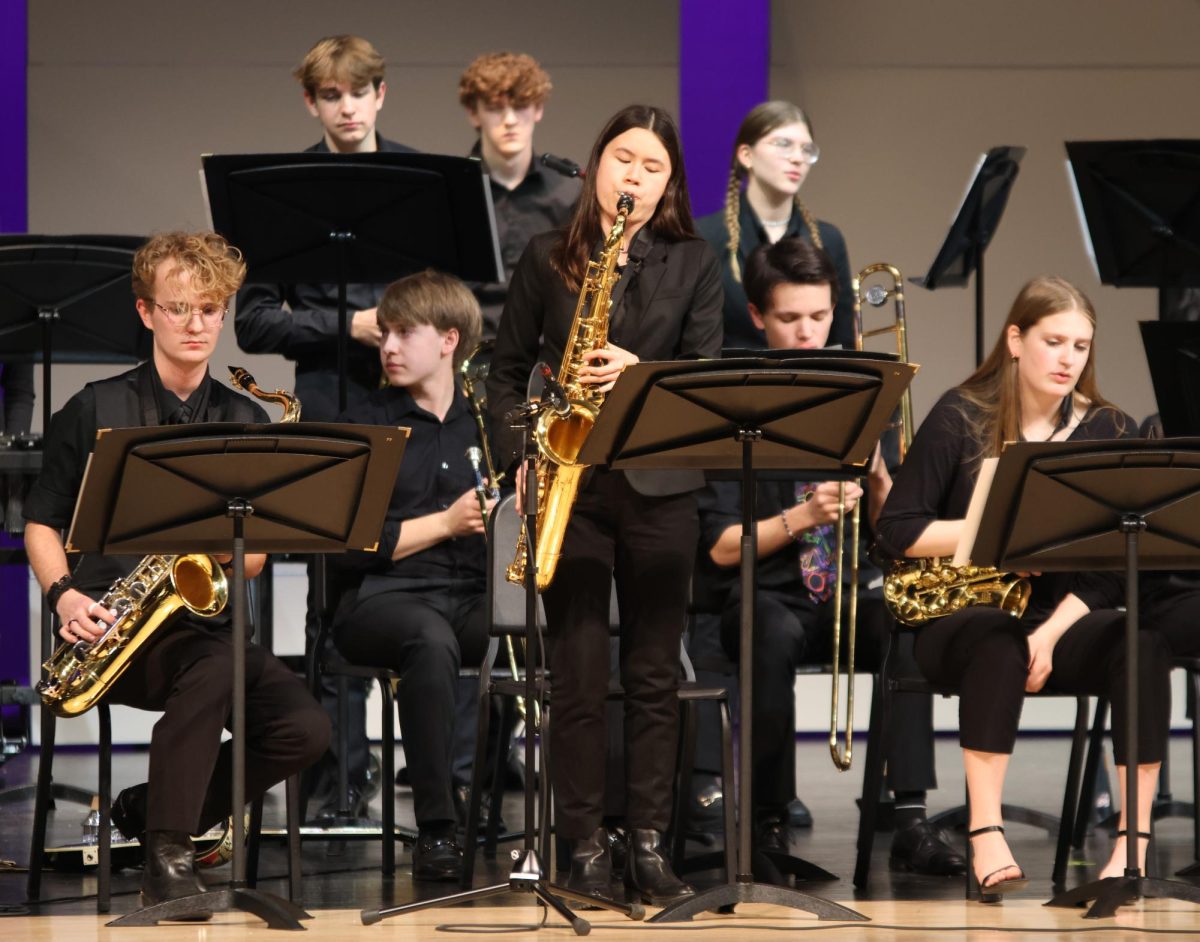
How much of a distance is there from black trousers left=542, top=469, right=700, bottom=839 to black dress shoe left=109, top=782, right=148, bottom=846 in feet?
3.04

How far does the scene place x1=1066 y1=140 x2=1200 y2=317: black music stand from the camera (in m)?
4.61

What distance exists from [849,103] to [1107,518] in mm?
4205

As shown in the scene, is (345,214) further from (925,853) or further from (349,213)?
(925,853)

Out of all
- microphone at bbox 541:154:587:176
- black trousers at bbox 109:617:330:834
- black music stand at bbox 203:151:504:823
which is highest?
microphone at bbox 541:154:587:176

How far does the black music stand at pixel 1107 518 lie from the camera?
3.42 meters

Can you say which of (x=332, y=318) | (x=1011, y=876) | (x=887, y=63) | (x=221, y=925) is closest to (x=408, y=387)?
(x=332, y=318)

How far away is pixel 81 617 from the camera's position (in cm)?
360

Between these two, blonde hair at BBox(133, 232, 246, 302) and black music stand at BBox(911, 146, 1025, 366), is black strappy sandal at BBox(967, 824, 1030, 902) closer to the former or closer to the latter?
black music stand at BBox(911, 146, 1025, 366)

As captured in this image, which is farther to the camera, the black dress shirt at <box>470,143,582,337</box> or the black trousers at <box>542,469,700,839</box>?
the black dress shirt at <box>470,143,582,337</box>

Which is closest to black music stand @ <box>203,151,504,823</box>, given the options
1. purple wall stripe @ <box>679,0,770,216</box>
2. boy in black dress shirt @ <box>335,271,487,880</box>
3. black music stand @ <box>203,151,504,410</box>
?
black music stand @ <box>203,151,504,410</box>

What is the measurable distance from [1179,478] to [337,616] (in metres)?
2.11

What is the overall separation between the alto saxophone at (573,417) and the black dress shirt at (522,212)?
68.0 inches

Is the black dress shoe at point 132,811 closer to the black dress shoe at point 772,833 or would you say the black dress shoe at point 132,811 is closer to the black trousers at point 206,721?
the black trousers at point 206,721

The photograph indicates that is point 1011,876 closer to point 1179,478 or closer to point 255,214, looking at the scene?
point 1179,478
